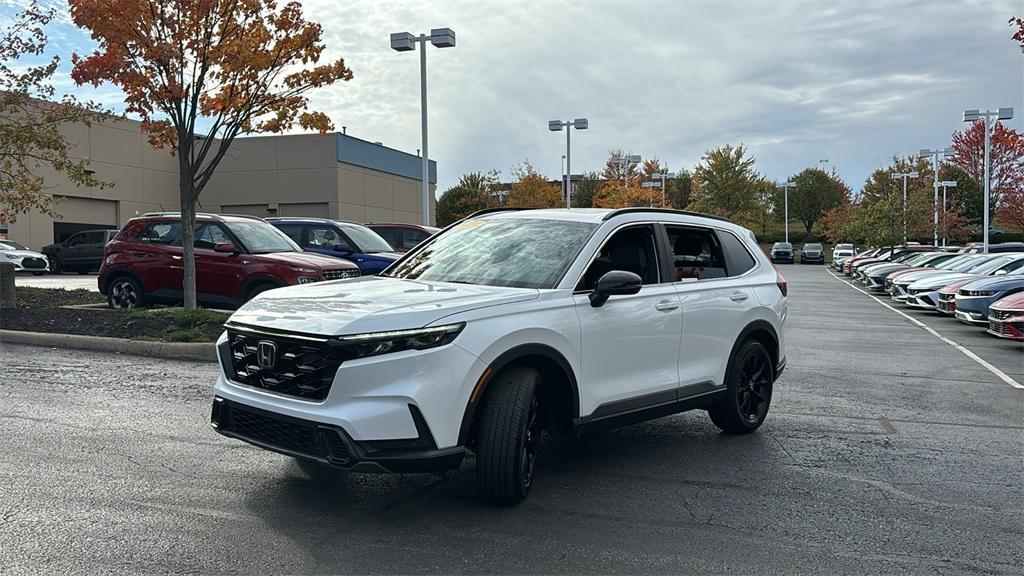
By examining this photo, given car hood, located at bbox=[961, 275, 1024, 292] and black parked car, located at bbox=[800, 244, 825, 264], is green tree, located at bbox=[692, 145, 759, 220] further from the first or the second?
car hood, located at bbox=[961, 275, 1024, 292]

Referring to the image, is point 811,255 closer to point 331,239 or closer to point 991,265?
point 991,265

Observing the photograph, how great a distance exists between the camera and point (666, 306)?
19.1ft

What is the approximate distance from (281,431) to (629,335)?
2247 mm

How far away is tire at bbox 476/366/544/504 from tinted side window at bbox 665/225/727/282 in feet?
6.37

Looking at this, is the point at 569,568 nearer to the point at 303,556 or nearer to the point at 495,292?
the point at 303,556

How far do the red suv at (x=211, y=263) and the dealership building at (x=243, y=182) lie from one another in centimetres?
2430

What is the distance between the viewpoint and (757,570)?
3990 mm

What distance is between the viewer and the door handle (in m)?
5.77

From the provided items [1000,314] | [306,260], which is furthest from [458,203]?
[1000,314]

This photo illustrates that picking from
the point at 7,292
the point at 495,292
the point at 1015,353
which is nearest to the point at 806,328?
the point at 1015,353

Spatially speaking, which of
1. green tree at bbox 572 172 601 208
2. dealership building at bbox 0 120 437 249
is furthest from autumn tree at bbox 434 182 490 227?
green tree at bbox 572 172 601 208

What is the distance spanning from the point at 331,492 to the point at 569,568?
1695 mm

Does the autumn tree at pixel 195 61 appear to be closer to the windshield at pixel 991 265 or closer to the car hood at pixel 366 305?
the car hood at pixel 366 305

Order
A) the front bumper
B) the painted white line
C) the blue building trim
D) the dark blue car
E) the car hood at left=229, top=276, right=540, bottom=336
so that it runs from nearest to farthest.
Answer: the front bumper
the car hood at left=229, top=276, right=540, bottom=336
the painted white line
the dark blue car
the blue building trim
